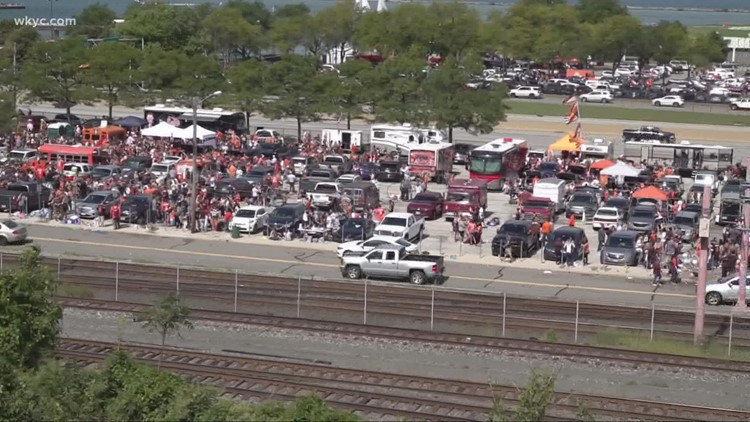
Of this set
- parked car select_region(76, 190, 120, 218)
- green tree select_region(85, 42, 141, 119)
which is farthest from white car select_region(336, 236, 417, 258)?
green tree select_region(85, 42, 141, 119)

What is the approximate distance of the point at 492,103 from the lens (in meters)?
55.7

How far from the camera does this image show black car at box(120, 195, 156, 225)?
40594 mm

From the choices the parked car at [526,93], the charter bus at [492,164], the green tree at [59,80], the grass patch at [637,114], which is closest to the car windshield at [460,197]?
the charter bus at [492,164]

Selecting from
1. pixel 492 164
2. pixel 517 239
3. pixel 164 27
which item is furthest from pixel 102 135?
pixel 164 27

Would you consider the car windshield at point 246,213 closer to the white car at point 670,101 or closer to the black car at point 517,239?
the black car at point 517,239

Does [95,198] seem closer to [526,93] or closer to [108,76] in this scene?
[108,76]

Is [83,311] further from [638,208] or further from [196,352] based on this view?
[638,208]

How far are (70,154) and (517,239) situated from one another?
→ 21555mm

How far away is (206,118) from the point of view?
197 feet

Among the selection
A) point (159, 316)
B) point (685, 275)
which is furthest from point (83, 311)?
point (685, 275)

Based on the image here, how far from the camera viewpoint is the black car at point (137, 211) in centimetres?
4059

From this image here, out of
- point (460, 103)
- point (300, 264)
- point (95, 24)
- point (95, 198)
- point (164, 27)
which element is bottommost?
point (300, 264)

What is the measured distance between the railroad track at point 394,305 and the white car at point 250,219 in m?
6.03

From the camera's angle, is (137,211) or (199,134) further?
(199,134)
